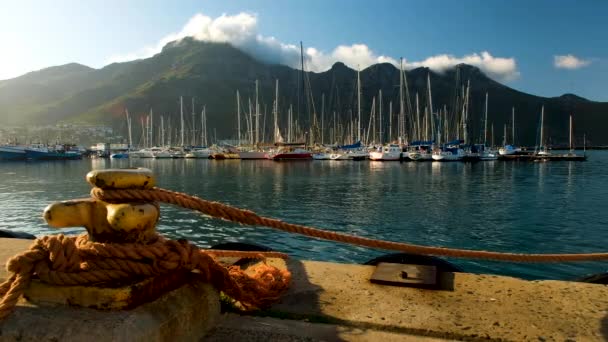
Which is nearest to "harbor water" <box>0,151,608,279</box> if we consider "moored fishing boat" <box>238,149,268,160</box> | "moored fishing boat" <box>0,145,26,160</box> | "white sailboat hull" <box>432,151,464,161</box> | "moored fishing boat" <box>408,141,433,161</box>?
"white sailboat hull" <box>432,151,464,161</box>

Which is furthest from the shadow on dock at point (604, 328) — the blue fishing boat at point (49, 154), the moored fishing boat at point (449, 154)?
the blue fishing boat at point (49, 154)

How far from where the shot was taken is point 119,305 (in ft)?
7.86

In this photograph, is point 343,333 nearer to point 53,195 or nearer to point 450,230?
point 450,230

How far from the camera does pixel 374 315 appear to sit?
11.0 feet

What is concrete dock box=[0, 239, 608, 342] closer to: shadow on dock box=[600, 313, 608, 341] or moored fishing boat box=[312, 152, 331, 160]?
shadow on dock box=[600, 313, 608, 341]

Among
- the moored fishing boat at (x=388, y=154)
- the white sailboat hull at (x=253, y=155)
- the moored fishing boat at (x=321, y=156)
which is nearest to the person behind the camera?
the moored fishing boat at (x=388, y=154)

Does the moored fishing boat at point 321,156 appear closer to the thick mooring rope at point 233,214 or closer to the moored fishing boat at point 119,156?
the moored fishing boat at point 119,156

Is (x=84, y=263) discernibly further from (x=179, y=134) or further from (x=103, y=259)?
(x=179, y=134)

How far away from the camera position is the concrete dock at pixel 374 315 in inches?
91.3

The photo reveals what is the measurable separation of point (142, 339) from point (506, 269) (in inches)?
495

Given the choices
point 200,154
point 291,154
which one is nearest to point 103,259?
point 291,154

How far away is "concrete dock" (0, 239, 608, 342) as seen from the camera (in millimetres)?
2318

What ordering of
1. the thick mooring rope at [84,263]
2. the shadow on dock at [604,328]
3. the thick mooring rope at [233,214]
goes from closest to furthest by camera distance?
the thick mooring rope at [84,263], the thick mooring rope at [233,214], the shadow on dock at [604,328]

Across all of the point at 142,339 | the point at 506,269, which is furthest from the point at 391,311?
the point at 506,269
